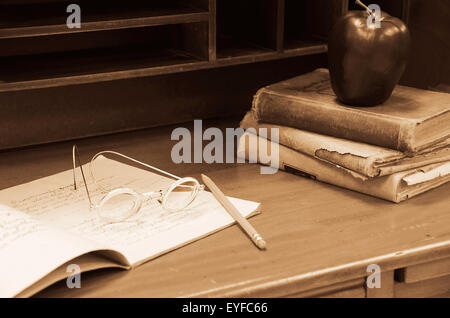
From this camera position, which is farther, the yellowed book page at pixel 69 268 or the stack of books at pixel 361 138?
the stack of books at pixel 361 138

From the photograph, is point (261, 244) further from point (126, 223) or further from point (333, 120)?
point (333, 120)

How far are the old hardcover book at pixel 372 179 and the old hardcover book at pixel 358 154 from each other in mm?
13

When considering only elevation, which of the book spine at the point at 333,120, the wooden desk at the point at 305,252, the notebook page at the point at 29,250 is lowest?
the wooden desk at the point at 305,252

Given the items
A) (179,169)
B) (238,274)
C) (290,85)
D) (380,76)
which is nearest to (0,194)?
(179,169)

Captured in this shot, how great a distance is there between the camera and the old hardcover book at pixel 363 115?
1.23m

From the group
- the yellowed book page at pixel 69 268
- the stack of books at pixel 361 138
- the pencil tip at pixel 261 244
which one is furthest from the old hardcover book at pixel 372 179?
the yellowed book page at pixel 69 268

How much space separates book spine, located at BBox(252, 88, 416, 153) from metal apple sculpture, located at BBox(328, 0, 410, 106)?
0.05 metres

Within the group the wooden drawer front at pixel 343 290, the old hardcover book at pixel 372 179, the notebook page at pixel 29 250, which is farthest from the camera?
the old hardcover book at pixel 372 179

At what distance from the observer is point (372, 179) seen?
48.7 inches

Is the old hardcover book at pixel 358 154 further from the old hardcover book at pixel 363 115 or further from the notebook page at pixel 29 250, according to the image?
the notebook page at pixel 29 250

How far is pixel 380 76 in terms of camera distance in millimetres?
1289

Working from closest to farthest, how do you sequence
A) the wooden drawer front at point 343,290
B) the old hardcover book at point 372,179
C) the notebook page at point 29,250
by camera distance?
the notebook page at point 29,250, the wooden drawer front at point 343,290, the old hardcover book at point 372,179

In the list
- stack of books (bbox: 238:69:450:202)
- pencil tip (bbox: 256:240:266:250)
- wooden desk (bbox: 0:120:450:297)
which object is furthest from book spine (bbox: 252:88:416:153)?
pencil tip (bbox: 256:240:266:250)
